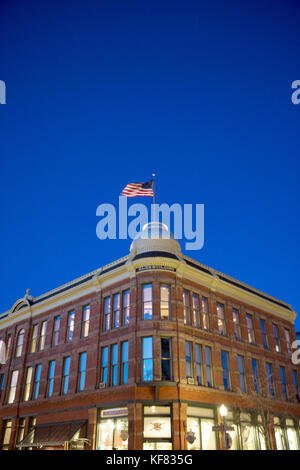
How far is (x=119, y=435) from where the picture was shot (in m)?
25.7

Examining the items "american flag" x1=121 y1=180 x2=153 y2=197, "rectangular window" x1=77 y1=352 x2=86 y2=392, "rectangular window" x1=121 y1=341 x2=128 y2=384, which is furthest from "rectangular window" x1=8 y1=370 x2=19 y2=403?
"american flag" x1=121 y1=180 x2=153 y2=197

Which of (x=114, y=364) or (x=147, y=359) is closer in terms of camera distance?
(x=147, y=359)

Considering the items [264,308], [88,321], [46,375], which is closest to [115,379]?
[88,321]

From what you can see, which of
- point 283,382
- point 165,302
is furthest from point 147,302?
point 283,382

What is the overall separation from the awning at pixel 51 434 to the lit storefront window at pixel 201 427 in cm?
764

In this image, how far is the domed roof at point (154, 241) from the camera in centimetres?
3000

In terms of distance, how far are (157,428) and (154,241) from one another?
1264 cm

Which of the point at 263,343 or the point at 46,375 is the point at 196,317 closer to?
the point at 263,343

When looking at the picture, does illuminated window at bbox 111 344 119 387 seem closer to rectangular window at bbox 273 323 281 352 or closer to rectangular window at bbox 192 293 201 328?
rectangular window at bbox 192 293 201 328

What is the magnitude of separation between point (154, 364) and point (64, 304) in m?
12.5

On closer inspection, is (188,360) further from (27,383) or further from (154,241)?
(27,383)

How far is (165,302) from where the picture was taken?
28.7 m

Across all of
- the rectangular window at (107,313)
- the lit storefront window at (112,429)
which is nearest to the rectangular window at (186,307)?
the rectangular window at (107,313)

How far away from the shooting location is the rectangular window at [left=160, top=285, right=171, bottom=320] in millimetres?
28248
